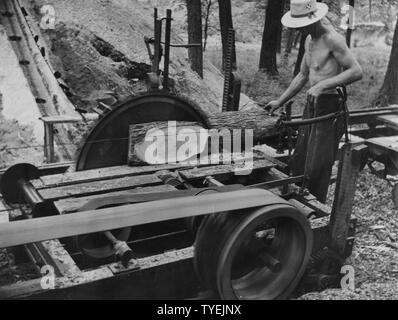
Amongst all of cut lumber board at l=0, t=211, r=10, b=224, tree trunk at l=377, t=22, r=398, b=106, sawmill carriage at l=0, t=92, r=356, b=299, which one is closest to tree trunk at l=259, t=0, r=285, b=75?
tree trunk at l=377, t=22, r=398, b=106

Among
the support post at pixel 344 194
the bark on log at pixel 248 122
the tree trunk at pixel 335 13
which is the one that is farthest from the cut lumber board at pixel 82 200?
the tree trunk at pixel 335 13

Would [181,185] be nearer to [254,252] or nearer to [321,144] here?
[254,252]

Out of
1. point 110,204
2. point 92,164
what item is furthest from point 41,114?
point 110,204

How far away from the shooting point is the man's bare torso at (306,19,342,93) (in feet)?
15.0

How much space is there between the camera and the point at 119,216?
2.89 metres

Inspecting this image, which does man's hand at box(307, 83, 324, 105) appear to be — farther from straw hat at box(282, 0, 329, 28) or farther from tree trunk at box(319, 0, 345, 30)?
tree trunk at box(319, 0, 345, 30)

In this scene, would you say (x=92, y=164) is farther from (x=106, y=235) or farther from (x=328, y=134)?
(x=328, y=134)

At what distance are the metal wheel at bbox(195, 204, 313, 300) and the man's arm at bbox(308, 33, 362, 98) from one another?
1358 mm

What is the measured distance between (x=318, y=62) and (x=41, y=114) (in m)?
3.86

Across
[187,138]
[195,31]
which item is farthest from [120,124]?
[195,31]

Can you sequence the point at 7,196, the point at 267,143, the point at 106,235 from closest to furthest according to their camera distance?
the point at 106,235
the point at 7,196
the point at 267,143

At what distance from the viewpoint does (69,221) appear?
109 inches

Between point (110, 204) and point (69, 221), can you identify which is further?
point (110, 204)
